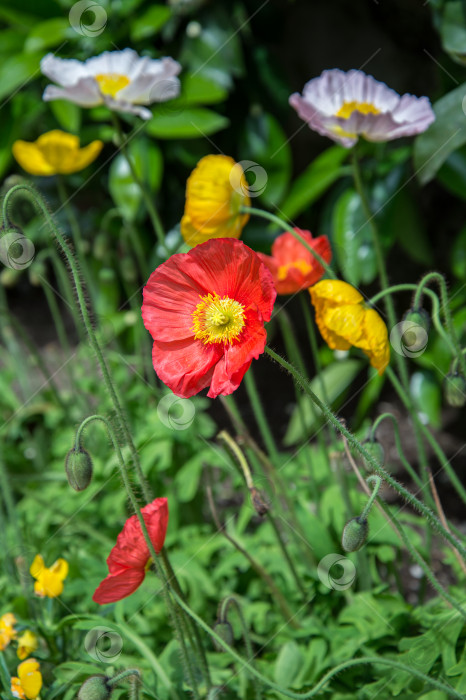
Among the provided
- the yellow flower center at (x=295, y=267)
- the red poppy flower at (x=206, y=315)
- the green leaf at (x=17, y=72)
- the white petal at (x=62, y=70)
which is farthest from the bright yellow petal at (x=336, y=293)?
the green leaf at (x=17, y=72)

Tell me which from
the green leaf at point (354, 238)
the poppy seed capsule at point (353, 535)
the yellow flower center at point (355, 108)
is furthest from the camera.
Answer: the green leaf at point (354, 238)

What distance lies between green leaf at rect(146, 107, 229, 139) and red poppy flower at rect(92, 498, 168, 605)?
3.91ft

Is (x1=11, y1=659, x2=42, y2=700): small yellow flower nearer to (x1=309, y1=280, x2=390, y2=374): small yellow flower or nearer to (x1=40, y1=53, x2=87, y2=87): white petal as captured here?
(x1=309, y1=280, x2=390, y2=374): small yellow flower

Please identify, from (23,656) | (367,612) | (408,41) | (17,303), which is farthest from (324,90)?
(17,303)

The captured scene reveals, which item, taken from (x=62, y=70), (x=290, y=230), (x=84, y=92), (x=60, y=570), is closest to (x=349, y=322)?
(x=290, y=230)

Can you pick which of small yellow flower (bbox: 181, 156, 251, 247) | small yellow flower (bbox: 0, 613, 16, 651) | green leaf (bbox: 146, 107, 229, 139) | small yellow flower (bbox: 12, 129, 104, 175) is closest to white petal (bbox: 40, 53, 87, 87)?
small yellow flower (bbox: 12, 129, 104, 175)

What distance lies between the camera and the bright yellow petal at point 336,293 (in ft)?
2.72

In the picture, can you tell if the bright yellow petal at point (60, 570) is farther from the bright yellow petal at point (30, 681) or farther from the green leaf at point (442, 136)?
the green leaf at point (442, 136)

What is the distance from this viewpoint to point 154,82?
1.21 meters

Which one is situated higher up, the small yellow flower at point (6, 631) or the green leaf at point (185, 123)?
the green leaf at point (185, 123)

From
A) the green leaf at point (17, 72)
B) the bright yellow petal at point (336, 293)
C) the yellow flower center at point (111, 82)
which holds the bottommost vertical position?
the bright yellow petal at point (336, 293)

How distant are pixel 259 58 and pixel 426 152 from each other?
832 mm

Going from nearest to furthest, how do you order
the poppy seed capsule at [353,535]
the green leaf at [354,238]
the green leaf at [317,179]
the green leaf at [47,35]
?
1. the poppy seed capsule at [353,535]
2. the green leaf at [354,238]
3. the green leaf at [317,179]
4. the green leaf at [47,35]

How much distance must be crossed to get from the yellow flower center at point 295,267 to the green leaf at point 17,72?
1.10 meters
